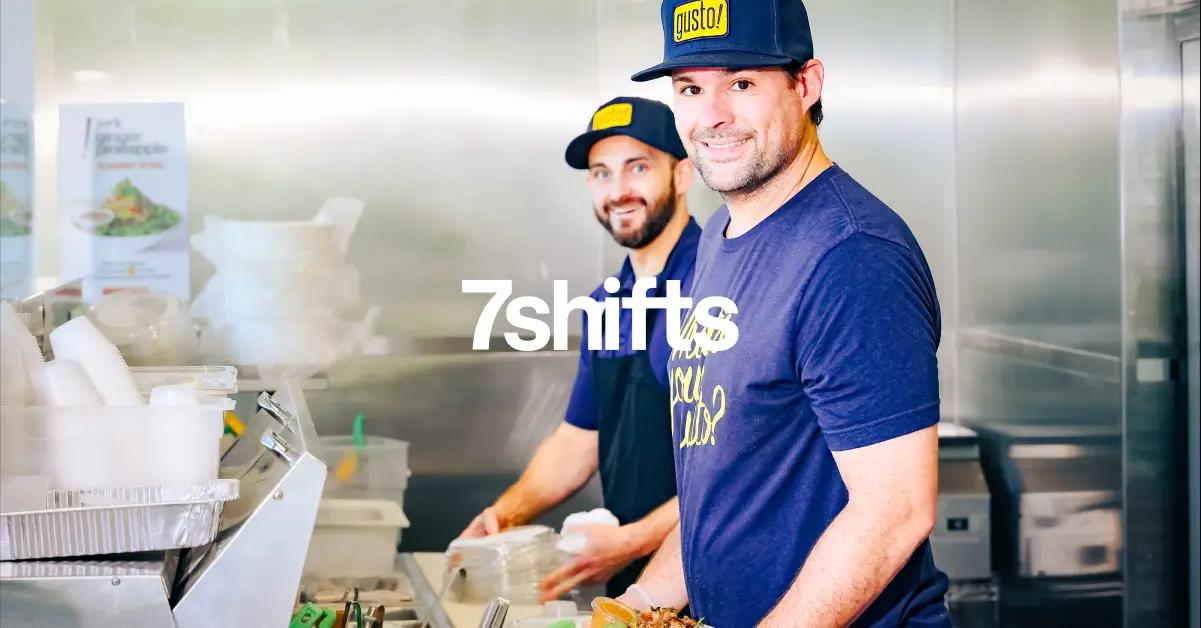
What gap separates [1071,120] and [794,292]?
3.62ft

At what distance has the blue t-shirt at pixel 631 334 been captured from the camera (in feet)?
8.21

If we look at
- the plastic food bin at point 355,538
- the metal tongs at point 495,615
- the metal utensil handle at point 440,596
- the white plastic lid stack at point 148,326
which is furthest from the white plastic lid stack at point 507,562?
the white plastic lid stack at point 148,326

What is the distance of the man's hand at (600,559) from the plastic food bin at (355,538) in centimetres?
32

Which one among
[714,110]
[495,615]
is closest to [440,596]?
[495,615]

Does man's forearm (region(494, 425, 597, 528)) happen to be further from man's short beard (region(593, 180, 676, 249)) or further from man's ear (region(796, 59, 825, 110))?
man's ear (region(796, 59, 825, 110))

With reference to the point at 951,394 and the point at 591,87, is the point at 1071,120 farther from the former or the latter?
the point at 591,87

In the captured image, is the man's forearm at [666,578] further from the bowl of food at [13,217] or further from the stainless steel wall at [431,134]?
the bowl of food at [13,217]

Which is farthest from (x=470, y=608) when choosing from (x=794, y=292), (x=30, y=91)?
(x=30, y=91)

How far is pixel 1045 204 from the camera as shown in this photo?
2762 millimetres

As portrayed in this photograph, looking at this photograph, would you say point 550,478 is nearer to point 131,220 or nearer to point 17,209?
point 131,220

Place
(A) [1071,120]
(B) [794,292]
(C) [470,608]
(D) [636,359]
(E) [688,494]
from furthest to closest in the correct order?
1. (A) [1071,120]
2. (D) [636,359]
3. (C) [470,608]
4. (E) [688,494]
5. (B) [794,292]

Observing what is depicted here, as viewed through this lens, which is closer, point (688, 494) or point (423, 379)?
point (688, 494)

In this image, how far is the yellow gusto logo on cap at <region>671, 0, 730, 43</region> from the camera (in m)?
2.15

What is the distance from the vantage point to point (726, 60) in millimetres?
2146
